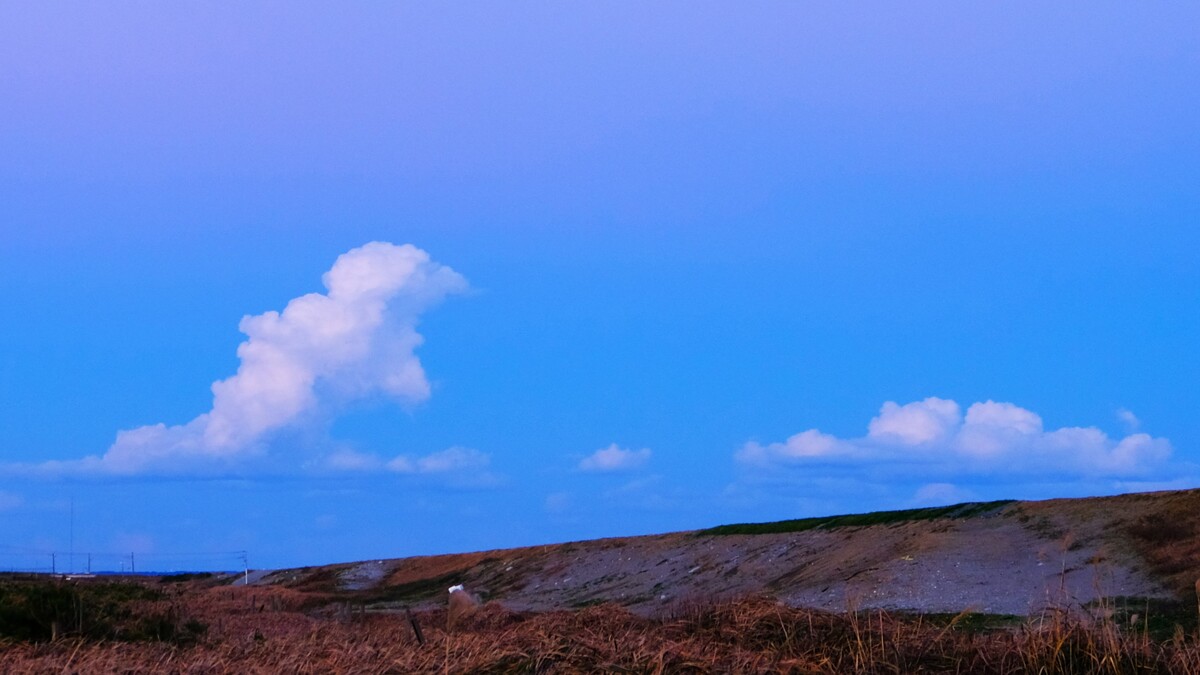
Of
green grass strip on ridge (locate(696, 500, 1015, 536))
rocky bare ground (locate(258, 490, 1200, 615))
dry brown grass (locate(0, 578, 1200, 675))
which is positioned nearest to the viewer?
dry brown grass (locate(0, 578, 1200, 675))

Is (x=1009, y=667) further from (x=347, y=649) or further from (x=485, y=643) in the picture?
(x=347, y=649)

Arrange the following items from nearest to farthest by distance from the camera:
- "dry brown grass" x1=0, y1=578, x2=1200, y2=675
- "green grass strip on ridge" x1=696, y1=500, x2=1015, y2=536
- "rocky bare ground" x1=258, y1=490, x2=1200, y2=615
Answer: "dry brown grass" x1=0, y1=578, x2=1200, y2=675 < "rocky bare ground" x1=258, y1=490, x2=1200, y2=615 < "green grass strip on ridge" x1=696, y1=500, x2=1015, y2=536

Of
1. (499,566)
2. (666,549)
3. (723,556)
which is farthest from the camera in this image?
(499,566)

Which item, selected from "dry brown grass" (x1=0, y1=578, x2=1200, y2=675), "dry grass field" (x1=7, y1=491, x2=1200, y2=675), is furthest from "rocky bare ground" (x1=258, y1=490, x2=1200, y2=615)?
"dry brown grass" (x1=0, y1=578, x2=1200, y2=675)

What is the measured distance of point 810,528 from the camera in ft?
180

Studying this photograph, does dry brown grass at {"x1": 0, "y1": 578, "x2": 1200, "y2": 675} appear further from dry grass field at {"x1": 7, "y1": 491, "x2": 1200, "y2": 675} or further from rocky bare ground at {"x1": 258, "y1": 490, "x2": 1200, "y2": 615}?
rocky bare ground at {"x1": 258, "y1": 490, "x2": 1200, "y2": 615}

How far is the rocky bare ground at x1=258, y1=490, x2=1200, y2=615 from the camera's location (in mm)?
32094

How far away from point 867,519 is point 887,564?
14465mm

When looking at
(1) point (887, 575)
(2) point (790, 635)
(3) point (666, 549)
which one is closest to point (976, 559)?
(1) point (887, 575)

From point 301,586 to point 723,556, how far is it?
98.0 ft

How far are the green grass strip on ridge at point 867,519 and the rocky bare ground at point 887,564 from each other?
329 mm

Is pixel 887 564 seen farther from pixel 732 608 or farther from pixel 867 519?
pixel 732 608

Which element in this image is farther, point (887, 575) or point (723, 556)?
point (723, 556)

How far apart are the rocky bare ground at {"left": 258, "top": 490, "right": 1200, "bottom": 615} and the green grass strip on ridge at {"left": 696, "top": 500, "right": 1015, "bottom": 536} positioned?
329 mm
